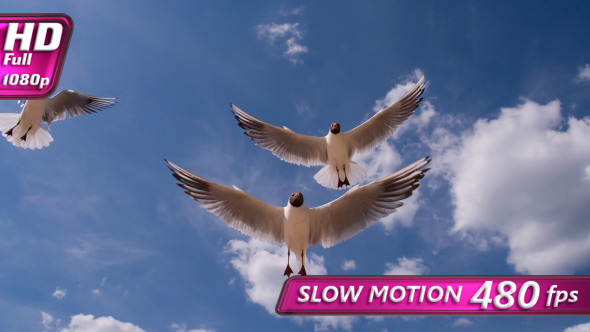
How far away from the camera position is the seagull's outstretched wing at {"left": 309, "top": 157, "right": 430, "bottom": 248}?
4598 millimetres

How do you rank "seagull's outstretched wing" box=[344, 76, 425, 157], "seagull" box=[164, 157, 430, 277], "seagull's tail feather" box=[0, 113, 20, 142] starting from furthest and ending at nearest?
"seagull's tail feather" box=[0, 113, 20, 142] < "seagull's outstretched wing" box=[344, 76, 425, 157] < "seagull" box=[164, 157, 430, 277]

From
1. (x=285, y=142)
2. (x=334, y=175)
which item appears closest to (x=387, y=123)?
(x=334, y=175)

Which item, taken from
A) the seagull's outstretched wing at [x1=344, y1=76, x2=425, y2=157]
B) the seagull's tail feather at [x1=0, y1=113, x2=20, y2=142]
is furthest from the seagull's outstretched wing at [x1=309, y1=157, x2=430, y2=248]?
the seagull's tail feather at [x1=0, y1=113, x2=20, y2=142]

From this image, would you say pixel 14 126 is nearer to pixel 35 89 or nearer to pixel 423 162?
pixel 35 89

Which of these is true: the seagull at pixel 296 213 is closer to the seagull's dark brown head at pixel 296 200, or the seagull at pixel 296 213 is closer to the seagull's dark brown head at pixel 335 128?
the seagull's dark brown head at pixel 296 200

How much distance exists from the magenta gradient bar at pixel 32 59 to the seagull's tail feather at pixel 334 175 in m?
3.79

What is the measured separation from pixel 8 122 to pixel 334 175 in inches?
211

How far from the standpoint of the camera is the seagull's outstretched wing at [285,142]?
24.1 feet

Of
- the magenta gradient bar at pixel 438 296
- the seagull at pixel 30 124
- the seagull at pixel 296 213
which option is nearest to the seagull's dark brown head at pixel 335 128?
the seagull at pixel 296 213

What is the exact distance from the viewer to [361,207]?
16.5 feet

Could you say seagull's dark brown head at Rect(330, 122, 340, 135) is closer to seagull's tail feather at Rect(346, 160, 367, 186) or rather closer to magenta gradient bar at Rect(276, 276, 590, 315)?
seagull's tail feather at Rect(346, 160, 367, 186)

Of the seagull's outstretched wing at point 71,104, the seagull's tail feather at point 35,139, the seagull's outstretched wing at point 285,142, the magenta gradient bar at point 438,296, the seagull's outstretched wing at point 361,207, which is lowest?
the magenta gradient bar at point 438,296

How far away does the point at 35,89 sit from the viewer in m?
5.20

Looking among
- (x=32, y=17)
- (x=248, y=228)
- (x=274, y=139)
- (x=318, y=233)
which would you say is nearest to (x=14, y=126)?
(x=32, y=17)
